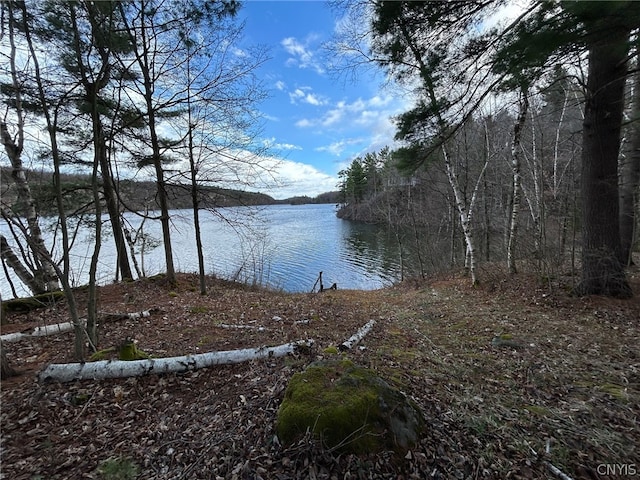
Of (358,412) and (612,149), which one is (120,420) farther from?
(612,149)

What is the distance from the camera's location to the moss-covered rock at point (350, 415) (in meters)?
1.79

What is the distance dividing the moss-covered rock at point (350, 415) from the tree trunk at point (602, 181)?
16.9 feet

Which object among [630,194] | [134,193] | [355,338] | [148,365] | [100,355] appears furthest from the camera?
[134,193]

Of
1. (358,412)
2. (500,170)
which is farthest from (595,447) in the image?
(500,170)

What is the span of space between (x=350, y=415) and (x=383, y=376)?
3.27ft

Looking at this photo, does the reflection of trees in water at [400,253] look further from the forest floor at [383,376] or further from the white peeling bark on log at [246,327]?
the white peeling bark on log at [246,327]

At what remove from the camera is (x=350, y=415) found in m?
1.85

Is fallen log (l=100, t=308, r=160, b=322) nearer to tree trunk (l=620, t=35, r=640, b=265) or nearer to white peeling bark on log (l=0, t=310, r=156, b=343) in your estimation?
white peeling bark on log (l=0, t=310, r=156, b=343)

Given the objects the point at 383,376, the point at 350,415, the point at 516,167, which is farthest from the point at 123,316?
the point at 516,167

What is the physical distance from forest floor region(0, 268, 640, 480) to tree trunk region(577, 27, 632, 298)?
0.53m

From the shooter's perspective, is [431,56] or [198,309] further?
[198,309]

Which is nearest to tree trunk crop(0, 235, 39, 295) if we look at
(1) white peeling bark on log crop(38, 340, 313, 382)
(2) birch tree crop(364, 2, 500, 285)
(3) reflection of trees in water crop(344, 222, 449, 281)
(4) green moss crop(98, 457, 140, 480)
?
(1) white peeling bark on log crop(38, 340, 313, 382)

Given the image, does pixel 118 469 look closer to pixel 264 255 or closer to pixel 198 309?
pixel 198 309

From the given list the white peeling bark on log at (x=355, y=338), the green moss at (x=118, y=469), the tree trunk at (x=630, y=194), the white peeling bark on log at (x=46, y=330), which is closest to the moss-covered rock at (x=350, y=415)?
the green moss at (x=118, y=469)
